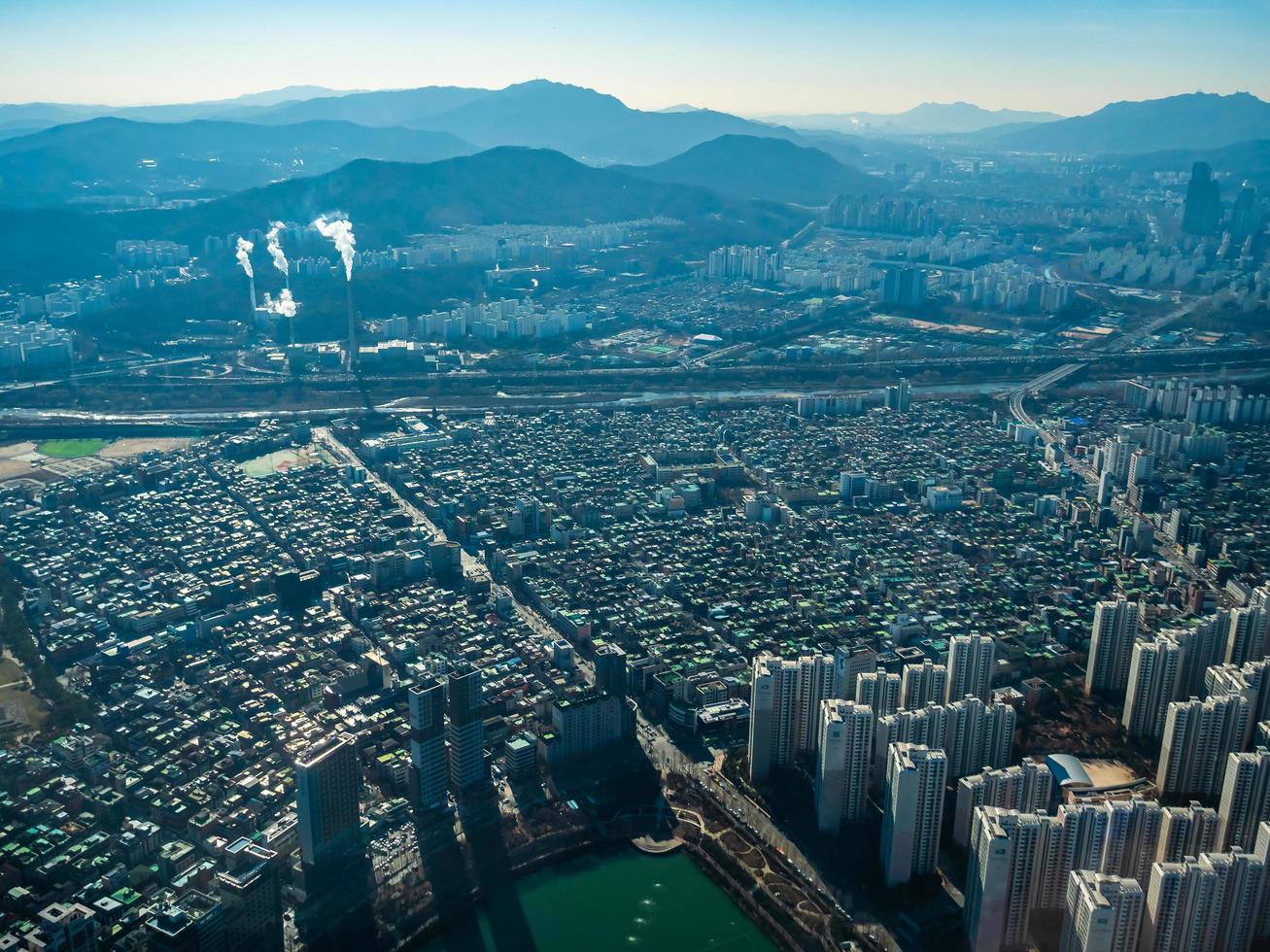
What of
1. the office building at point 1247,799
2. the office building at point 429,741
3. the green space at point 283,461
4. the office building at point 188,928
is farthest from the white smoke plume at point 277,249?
the office building at point 1247,799

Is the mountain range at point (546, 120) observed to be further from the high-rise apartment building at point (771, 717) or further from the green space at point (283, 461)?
the high-rise apartment building at point (771, 717)

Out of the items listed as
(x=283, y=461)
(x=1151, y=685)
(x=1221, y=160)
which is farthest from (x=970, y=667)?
(x=1221, y=160)

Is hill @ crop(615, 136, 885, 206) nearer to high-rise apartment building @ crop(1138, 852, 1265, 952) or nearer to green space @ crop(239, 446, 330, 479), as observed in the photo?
green space @ crop(239, 446, 330, 479)

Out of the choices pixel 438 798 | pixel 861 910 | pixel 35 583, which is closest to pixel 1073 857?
pixel 861 910

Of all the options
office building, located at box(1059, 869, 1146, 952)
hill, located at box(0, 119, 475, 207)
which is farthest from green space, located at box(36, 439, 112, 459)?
hill, located at box(0, 119, 475, 207)

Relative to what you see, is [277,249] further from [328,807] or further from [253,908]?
[253,908]

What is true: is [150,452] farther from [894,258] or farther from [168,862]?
[894,258]
